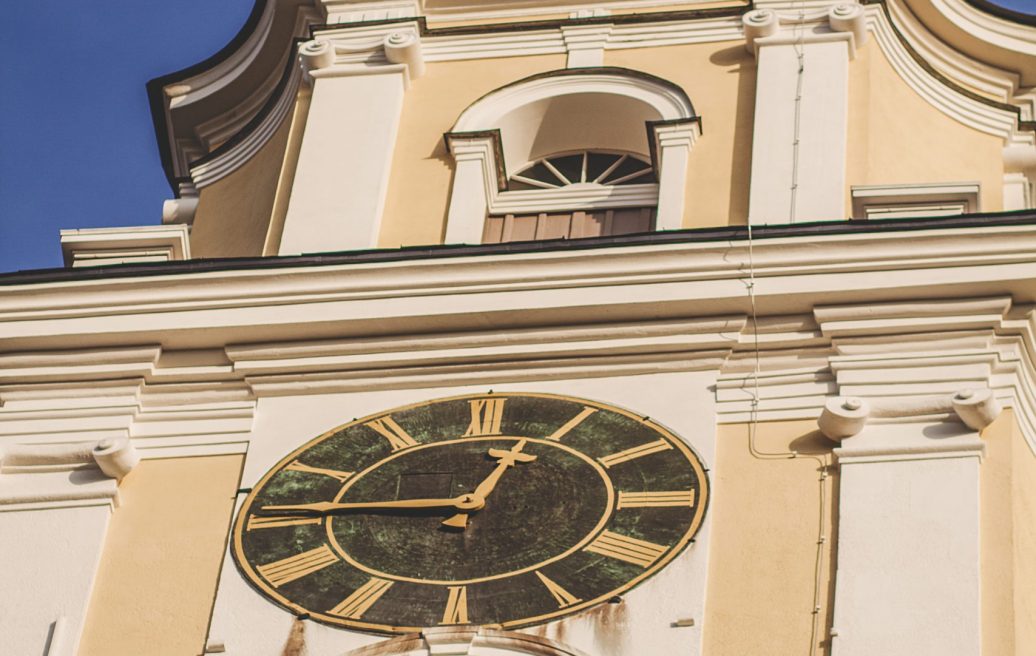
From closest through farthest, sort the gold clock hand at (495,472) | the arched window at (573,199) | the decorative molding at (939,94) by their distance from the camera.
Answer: the gold clock hand at (495,472) → the arched window at (573,199) → the decorative molding at (939,94)

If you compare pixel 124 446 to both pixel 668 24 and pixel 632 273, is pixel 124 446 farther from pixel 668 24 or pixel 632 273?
pixel 668 24

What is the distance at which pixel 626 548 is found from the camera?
560 inches

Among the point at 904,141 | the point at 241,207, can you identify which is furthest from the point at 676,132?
the point at 241,207

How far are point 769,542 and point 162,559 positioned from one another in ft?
9.04

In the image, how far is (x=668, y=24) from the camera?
18656 mm

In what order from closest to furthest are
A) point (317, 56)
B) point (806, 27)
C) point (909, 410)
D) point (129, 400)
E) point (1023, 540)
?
point (1023, 540)
point (909, 410)
point (129, 400)
point (806, 27)
point (317, 56)

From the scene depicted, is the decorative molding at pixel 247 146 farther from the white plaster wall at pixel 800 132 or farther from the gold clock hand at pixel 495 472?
the gold clock hand at pixel 495 472

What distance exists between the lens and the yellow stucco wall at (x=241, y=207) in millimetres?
18109

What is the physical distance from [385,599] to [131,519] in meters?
1.64

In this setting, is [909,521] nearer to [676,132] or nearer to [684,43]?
[676,132]

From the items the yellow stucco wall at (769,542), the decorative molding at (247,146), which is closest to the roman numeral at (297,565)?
the yellow stucco wall at (769,542)

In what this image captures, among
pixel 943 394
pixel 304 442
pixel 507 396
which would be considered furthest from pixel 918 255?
pixel 304 442

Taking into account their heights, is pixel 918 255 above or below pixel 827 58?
below

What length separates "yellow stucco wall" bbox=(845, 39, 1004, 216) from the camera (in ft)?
57.0
